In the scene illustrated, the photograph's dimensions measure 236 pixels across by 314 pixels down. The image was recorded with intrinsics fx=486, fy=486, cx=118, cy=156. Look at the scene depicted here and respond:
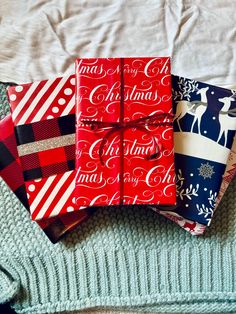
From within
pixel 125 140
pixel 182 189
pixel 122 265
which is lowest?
pixel 122 265

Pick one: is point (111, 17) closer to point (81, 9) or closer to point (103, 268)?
point (81, 9)

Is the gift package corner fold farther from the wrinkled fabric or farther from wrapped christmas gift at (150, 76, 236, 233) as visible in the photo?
the wrinkled fabric

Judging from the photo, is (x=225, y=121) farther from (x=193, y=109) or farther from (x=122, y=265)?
(x=122, y=265)

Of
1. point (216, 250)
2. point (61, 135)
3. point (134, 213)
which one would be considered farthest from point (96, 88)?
point (216, 250)

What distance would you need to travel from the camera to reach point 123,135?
84 cm

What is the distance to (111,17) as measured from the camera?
42.6 inches

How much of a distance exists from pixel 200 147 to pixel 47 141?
0.90 feet

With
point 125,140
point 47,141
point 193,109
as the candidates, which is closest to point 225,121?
point 193,109

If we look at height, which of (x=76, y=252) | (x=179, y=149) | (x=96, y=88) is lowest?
(x=76, y=252)

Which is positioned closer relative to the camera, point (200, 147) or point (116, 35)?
point (200, 147)

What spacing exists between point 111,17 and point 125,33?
0.16ft

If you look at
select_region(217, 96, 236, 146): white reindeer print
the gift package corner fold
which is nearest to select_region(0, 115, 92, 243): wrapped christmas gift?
the gift package corner fold

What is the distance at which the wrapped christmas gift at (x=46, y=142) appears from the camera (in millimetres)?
855

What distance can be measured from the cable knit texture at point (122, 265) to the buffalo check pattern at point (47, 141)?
0.30 ft
